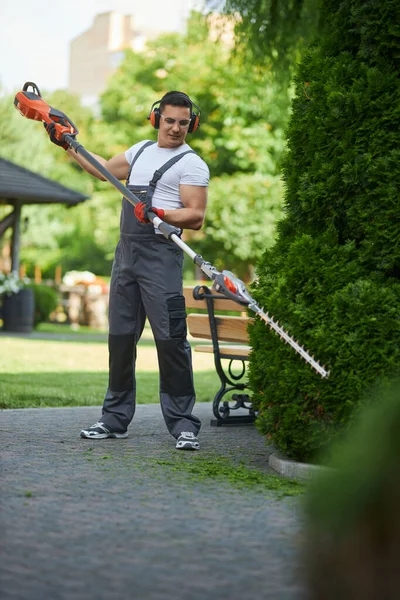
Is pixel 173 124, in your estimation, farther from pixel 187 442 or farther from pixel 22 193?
pixel 22 193

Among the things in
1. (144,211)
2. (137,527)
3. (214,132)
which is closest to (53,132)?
(144,211)

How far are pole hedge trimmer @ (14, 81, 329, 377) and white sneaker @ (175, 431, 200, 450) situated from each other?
1032mm

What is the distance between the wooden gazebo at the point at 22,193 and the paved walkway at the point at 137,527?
55.4ft

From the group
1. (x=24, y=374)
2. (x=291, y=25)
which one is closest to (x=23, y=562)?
(x=291, y=25)

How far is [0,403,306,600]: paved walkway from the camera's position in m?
3.30

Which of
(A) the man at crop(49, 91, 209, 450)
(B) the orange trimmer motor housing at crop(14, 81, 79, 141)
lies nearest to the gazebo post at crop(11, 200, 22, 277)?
(B) the orange trimmer motor housing at crop(14, 81, 79, 141)

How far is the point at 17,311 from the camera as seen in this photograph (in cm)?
2280

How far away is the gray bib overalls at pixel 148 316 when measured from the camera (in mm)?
6453

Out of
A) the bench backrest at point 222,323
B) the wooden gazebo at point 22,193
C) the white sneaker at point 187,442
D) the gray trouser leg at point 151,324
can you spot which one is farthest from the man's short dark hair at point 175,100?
the wooden gazebo at point 22,193

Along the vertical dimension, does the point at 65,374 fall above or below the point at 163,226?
below

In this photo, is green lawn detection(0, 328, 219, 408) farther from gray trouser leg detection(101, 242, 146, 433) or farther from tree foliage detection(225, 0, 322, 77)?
tree foliage detection(225, 0, 322, 77)

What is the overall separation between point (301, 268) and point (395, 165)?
0.72 m

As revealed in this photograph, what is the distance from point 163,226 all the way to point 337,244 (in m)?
1.05

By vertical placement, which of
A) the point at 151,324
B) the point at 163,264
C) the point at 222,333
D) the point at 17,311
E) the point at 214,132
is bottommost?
the point at 17,311
